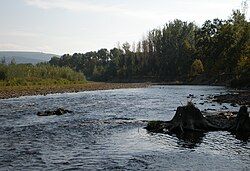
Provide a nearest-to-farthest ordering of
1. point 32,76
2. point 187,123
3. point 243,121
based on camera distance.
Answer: point 243,121 → point 187,123 → point 32,76

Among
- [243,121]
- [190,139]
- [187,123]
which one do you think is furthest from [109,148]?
[243,121]

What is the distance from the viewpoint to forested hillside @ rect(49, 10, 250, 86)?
122538 mm

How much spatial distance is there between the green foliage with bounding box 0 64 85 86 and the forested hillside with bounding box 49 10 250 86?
4812 centimetres

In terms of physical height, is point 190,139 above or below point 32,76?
below

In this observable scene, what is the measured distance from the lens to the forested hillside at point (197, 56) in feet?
402

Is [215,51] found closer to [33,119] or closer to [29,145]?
[33,119]

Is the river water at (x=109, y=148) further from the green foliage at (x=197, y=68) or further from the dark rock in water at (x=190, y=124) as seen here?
the green foliage at (x=197, y=68)

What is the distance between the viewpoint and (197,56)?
16462 cm

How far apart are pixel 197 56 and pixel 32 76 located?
3130 inches

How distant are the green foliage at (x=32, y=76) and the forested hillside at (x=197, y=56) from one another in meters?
48.1

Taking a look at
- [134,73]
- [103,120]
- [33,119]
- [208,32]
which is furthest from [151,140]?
[134,73]

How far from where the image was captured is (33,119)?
39.5 metres

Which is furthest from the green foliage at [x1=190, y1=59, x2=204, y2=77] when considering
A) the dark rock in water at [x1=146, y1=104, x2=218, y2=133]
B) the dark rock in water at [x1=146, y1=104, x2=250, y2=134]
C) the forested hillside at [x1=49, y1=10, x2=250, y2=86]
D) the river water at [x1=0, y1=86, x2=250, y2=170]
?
the dark rock in water at [x1=146, y1=104, x2=218, y2=133]

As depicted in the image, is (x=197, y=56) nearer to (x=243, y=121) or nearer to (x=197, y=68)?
(x=197, y=68)
